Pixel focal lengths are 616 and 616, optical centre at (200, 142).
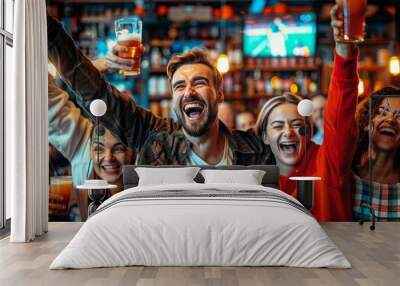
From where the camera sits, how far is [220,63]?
26.0ft

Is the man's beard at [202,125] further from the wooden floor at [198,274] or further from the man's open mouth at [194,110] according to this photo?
the wooden floor at [198,274]

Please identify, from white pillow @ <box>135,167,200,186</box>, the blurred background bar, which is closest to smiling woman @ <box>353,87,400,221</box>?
the blurred background bar

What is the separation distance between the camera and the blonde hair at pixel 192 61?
7902mm

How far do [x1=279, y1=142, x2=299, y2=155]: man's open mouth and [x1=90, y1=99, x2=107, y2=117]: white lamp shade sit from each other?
7.44 ft

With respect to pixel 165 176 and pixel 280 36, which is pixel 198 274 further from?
pixel 280 36

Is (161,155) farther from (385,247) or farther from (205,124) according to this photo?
(385,247)

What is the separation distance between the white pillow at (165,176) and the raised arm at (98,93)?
2.08 ft

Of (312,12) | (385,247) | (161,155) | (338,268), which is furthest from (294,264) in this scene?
(312,12)

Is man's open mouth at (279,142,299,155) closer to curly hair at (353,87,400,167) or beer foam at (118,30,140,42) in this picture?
curly hair at (353,87,400,167)

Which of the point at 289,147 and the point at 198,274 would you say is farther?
the point at 289,147

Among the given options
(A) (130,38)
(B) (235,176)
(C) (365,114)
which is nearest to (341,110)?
(C) (365,114)

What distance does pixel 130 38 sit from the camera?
7.95 m

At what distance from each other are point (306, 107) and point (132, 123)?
7.25 ft

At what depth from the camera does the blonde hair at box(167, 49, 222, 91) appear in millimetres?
7902
